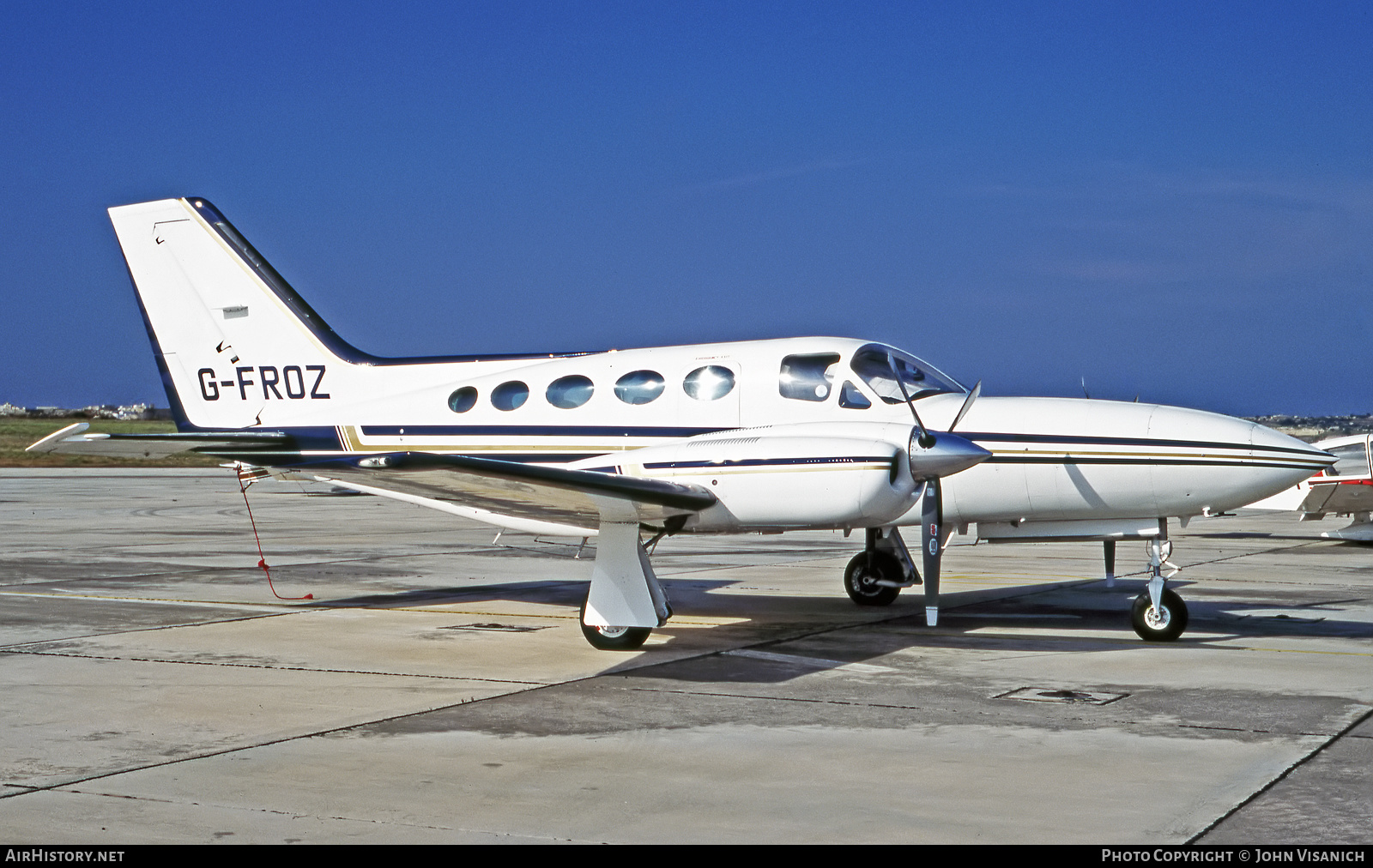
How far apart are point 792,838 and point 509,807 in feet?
4.27

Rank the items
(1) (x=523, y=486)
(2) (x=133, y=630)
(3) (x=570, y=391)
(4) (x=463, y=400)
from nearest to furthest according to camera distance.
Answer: (1) (x=523, y=486)
(2) (x=133, y=630)
(3) (x=570, y=391)
(4) (x=463, y=400)

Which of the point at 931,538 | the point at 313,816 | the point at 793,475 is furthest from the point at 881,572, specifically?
the point at 313,816

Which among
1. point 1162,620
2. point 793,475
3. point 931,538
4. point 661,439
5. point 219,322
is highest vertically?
point 219,322

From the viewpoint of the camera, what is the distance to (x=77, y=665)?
9562 mm

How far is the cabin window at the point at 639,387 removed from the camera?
1210 cm

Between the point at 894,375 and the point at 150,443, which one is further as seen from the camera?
the point at 150,443

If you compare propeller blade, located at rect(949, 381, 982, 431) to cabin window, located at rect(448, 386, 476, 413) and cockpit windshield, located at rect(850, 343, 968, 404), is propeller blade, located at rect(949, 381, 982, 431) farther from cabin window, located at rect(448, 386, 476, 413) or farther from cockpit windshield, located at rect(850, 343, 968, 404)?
cabin window, located at rect(448, 386, 476, 413)

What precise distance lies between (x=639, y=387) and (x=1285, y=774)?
707 cm

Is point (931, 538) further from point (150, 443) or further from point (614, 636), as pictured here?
point (150, 443)

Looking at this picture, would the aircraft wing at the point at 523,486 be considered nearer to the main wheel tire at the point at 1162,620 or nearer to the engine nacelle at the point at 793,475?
the engine nacelle at the point at 793,475

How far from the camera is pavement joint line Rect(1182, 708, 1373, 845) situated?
5383 mm

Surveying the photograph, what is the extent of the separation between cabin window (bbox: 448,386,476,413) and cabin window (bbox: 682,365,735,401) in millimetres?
2256

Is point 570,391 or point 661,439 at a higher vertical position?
point 570,391

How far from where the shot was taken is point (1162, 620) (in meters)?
10.8
